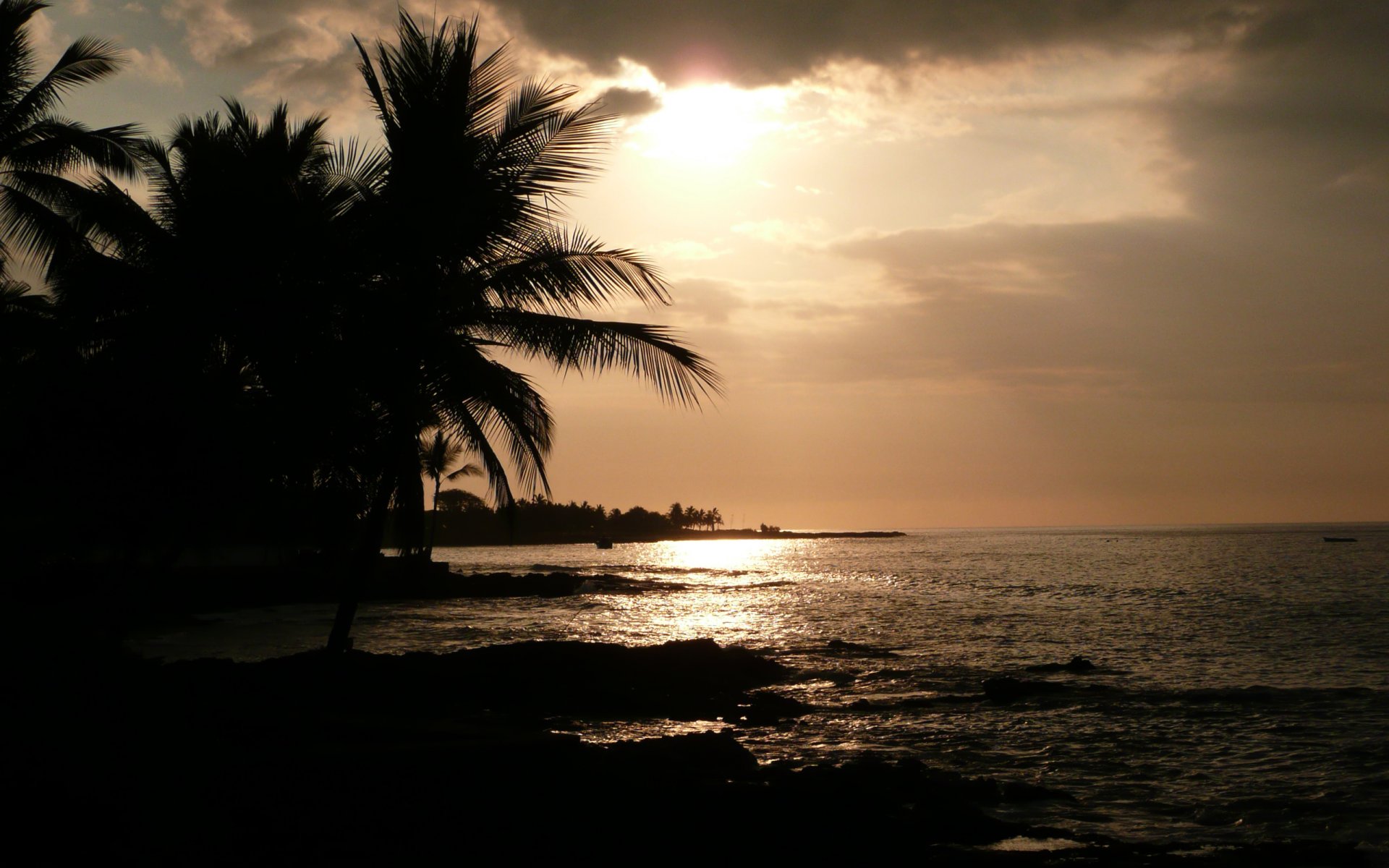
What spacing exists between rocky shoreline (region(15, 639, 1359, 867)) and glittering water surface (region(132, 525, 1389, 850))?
2074 millimetres

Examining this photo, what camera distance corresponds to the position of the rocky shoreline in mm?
6629

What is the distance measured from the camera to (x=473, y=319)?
40.4 feet

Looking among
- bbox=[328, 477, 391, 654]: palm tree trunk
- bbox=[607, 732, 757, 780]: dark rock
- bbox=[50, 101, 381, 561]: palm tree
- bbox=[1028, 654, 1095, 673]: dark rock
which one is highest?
bbox=[50, 101, 381, 561]: palm tree

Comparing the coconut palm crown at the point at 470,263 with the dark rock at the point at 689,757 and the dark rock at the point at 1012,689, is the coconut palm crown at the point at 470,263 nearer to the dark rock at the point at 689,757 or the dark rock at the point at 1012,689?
the dark rock at the point at 689,757

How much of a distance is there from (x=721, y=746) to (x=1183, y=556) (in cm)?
10824

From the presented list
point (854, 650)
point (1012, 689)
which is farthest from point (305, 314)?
point (854, 650)

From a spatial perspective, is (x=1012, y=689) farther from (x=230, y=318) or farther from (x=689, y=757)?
(x=230, y=318)

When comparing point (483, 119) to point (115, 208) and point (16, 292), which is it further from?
point (16, 292)

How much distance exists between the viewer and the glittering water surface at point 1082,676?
11.8 m

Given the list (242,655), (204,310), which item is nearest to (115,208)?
(204,310)

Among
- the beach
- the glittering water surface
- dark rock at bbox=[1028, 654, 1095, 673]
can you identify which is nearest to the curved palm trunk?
the beach

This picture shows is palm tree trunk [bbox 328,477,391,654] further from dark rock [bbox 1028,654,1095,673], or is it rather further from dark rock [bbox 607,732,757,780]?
dark rock [bbox 1028,654,1095,673]

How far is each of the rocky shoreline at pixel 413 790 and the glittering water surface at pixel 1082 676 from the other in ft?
6.80

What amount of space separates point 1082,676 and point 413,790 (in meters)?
18.9
